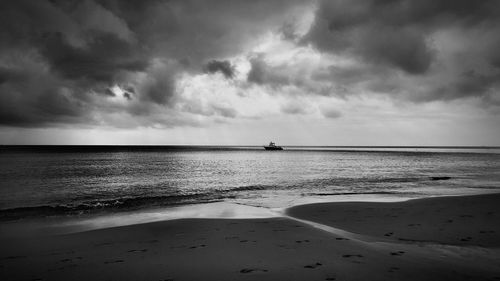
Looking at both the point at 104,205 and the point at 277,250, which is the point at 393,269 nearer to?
the point at 277,250

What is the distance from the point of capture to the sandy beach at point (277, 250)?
6777mm

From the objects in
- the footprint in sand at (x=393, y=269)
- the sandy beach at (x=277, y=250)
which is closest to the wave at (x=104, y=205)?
the sandy beach at (x=277, y=250)

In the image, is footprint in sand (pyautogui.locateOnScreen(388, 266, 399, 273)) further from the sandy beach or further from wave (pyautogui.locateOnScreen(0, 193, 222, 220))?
wave (pyautogui.locateOnScreen(0, 193, 222, 220))

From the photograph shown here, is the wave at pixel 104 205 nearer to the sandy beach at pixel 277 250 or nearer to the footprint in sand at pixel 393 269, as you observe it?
the sandy beach at pixel 277 250

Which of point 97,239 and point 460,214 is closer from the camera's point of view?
point 97,239

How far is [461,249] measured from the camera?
8375 millimetres

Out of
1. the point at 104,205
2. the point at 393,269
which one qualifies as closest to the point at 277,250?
the point at 393,269

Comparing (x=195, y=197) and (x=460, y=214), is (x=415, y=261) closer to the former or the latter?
(x=460, y=214)

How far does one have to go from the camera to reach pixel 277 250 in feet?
28.1

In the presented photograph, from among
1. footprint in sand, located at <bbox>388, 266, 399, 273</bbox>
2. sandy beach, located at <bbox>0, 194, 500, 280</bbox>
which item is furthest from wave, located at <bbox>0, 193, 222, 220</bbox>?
footprint in sand, located at <bbox>388, 266, 399, 273</bbox>

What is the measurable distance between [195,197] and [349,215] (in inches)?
540

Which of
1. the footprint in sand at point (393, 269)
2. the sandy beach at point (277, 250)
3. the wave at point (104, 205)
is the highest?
the footprint in sand at point (393, 269)

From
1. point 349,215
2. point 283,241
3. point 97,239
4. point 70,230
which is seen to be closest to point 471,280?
point 283,241

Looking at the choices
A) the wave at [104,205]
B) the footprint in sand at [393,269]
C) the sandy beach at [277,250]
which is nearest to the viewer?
the footprint in sand at [393,269]
